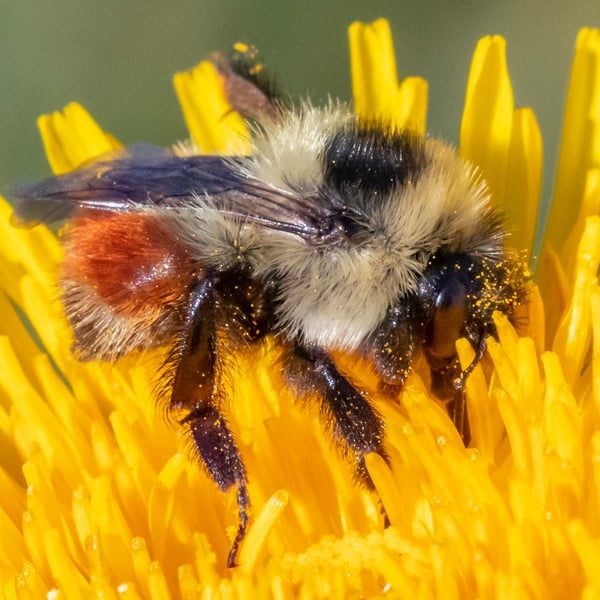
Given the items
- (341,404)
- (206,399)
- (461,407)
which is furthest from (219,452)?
(461,407)

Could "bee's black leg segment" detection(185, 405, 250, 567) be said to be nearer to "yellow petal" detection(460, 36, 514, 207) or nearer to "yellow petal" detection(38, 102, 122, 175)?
"yellow petal" detection(460, 36, 514, 207)

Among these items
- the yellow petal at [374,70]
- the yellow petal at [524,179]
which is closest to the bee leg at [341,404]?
the yellow petal at [524,179]

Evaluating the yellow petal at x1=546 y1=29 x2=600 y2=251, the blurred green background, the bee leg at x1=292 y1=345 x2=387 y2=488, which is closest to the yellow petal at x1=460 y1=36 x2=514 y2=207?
the yellow petal at x1=546 y1=29 x2=600 y2=251

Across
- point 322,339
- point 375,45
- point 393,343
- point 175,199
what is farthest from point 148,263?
point 375,45

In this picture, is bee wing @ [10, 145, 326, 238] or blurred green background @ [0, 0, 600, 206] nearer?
bee wing @ [10, 145, 326, 238]

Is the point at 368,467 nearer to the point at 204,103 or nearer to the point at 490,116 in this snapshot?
the point at 490,116

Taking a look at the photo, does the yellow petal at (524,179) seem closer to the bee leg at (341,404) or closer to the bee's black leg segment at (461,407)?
the bee's black leg segment at (461,407)

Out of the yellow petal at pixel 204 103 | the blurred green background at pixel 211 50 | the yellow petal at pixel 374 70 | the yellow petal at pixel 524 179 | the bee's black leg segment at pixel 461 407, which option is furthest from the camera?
the blurred green background at pixel 211 50
